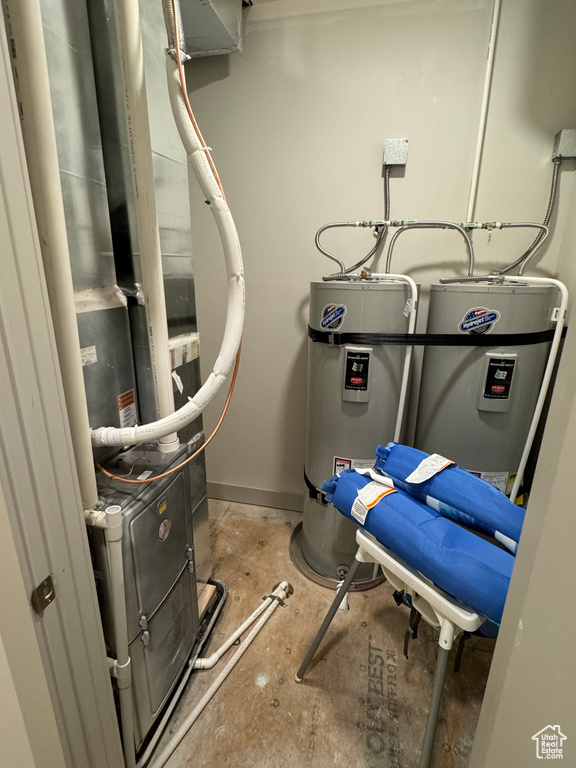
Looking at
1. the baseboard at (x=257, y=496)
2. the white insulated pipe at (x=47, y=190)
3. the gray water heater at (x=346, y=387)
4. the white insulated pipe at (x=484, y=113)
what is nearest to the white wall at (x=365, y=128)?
the white insulated pipe at (x=484, y=113)

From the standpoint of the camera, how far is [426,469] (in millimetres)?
994

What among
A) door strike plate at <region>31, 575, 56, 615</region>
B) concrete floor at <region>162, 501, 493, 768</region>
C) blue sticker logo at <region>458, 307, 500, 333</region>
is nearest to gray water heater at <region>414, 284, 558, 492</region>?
blue sticker logo at <region>458, 307, 500, 333</region>

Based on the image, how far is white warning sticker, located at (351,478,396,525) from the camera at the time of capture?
0.92 m

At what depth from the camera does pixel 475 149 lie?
1460mm

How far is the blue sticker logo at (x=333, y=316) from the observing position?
4.36 ft

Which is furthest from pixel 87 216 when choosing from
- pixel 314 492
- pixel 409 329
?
pixel 314 492

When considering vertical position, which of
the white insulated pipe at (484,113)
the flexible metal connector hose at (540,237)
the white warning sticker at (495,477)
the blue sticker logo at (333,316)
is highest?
the white insulated pipe at (484,113)

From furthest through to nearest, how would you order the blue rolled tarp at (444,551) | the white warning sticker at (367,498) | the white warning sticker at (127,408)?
the white warning sticker at (127,408), the white warning sticker at (367,498), the blue rolled tarp at (444,551)

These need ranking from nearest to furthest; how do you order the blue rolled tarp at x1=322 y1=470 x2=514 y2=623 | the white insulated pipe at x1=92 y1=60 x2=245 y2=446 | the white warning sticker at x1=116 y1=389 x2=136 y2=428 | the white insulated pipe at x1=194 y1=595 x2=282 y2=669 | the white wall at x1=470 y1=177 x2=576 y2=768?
1. the white wall at x1=470 y1=177 x2=576 y2=768
2. the blue rolled tarp at x1=322 y1=470 x2=514 y2=623
3. the white insulated pipe at x1=92 y1=60 x2=245 y2=446
4. the white warning sticker at x1=116 y1=389 x2=136 y2=428
5. the white insulated pipe at x1=194 y1=595 x2=282 y2=669

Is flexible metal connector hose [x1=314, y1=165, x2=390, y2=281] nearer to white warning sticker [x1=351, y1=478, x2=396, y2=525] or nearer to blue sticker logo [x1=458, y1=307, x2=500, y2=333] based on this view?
blue sticker logo [x1=458, y1=307, x2=500, y2=333]

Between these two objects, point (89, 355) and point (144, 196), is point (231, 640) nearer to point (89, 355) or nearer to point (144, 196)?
point (89, 355)

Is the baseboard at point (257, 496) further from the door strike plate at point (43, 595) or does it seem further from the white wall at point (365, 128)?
the door strike plate at point (43, 595)

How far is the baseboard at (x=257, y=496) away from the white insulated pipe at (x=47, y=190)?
57.7 inches

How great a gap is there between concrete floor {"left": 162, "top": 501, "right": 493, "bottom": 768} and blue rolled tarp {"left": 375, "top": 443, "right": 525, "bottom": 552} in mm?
756
